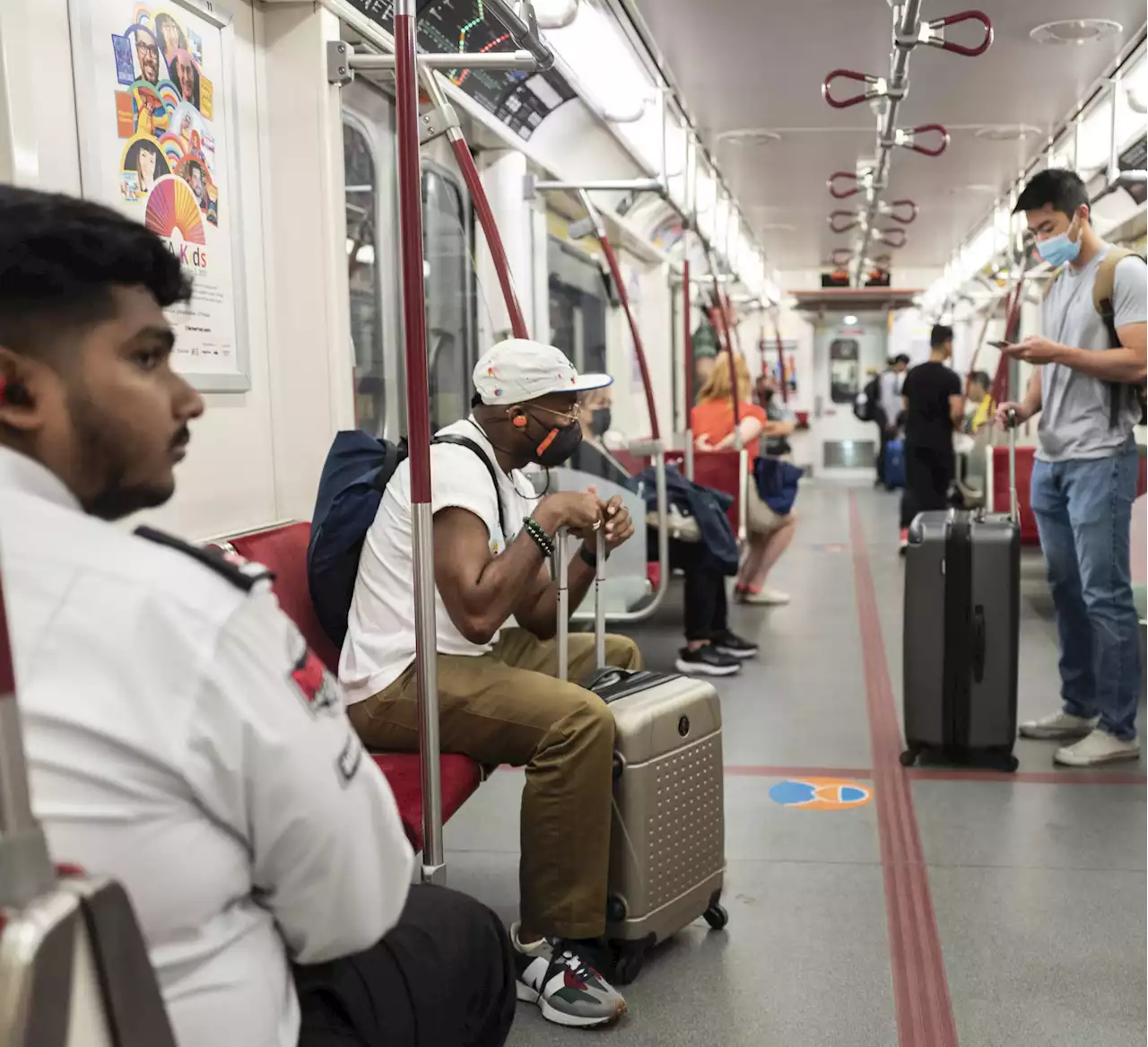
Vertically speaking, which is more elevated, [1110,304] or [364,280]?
[364,280]

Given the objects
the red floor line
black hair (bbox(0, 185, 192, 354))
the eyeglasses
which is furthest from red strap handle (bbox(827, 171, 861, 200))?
black hair (bbox(0, 185, 192, 354))

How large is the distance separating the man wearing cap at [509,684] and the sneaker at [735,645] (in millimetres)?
2875

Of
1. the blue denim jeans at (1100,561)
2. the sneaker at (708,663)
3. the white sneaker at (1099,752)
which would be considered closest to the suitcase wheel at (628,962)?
the white sneaker at (1099,752)

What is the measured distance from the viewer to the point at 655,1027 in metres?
2.30

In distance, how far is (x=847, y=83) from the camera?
628 centimetres

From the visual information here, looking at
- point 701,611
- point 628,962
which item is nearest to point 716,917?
point 628,962

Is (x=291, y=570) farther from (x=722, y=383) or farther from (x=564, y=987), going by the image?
(x=722, y=383)

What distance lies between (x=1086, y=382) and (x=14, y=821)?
350 centimetres

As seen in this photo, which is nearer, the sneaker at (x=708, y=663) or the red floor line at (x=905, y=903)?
the red floor line at (x=905, y=903)

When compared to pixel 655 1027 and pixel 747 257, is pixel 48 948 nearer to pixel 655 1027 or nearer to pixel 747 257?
pixel 655 1027

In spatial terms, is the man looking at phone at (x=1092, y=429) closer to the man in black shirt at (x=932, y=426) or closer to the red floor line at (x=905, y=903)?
the red floor line at (x=905, y=903)

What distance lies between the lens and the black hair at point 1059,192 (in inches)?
143

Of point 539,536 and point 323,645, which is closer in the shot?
point 539,536

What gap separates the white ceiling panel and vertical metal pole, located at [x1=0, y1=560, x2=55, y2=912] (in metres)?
4.73
